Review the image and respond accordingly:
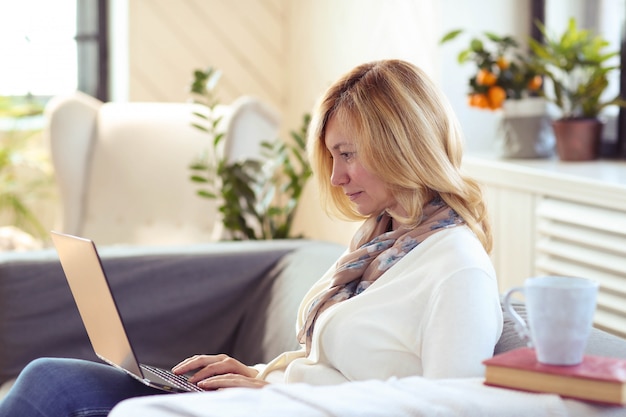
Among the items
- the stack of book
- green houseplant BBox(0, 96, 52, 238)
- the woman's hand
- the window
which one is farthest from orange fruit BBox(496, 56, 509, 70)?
the window

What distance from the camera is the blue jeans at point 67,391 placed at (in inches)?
64.0

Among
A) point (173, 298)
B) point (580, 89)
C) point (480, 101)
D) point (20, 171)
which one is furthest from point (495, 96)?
point (20, 171)

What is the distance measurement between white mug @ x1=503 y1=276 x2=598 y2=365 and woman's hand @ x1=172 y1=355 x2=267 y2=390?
61 centimetres

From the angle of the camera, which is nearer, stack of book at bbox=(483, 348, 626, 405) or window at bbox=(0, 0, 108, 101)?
stack of book at bbox=(483, 348, 626, 405)

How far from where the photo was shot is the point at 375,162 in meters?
1.52

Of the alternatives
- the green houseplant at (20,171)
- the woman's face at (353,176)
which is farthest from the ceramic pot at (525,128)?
the green houseplant at (20,171)

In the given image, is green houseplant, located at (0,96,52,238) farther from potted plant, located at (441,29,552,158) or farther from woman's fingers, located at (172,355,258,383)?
woman's fingers, located at (172,355,258,383)

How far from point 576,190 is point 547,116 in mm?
557

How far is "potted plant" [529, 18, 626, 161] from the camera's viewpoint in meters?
2.78

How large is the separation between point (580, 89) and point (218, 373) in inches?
62.4

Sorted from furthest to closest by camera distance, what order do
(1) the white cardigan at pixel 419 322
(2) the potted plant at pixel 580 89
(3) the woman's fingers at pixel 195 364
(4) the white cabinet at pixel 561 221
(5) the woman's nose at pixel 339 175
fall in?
(2) the potted plant at pixel 580 89, (4) the white cabinet at pixel 561 221, (3) the woman's fingers at pixel 195 364, (5) the woman's nose at pixel 339 175, (1) the white cardigan at pixel 419 322

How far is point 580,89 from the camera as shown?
2.81 metres

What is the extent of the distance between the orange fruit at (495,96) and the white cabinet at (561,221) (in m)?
0.16

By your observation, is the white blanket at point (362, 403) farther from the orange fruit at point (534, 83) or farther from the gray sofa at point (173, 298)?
the orange fruit at point (534, 83)
